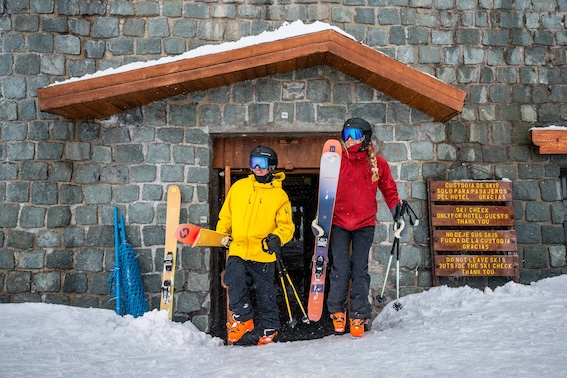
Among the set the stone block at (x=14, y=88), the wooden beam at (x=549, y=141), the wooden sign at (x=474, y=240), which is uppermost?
the stone block at (x=14, y=88)

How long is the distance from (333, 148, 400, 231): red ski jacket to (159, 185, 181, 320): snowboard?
6.93 feet

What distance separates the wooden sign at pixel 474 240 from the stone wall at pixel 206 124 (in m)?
0.21

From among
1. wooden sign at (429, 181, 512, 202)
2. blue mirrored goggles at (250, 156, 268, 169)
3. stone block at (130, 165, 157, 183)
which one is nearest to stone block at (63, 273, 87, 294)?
stone block at (130, 165, 157, 183)

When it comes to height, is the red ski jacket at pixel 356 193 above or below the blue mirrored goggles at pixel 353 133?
below

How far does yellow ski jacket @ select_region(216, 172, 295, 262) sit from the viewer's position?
14.4 ft

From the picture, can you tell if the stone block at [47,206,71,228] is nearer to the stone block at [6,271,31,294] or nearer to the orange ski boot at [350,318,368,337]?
the stone block at [6,271,31,294]

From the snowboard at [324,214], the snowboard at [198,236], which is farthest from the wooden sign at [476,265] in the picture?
the snowboard at [198,236]

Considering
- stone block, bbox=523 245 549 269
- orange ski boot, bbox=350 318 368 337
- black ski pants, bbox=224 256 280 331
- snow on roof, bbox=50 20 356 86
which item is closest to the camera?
orange ski boot, bbox=350 318 368 337

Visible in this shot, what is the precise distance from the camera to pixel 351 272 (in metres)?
4.25

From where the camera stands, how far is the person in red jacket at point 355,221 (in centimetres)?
412

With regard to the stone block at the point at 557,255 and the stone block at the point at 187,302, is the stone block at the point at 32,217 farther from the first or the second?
the stone block at the point at 557,255

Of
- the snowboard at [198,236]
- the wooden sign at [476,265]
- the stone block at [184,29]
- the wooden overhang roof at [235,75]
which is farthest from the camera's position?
the stone block at [184,29]

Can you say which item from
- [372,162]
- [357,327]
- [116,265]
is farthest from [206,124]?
[357,327]

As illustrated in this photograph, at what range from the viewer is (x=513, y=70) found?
6078 millimetres
